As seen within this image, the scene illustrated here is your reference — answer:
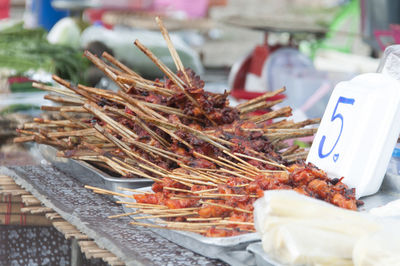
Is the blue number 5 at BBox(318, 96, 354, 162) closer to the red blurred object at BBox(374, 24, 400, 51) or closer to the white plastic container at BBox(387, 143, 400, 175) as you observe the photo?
the white plastic container at BBox(387, 143, 400, 175)

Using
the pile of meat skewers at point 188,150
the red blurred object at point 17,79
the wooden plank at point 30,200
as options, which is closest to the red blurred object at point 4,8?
the red blurred object at point 17,79

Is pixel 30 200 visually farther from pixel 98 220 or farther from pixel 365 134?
pixel 365 134

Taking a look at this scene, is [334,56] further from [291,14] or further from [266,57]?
[291,14]

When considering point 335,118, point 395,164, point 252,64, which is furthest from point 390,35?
point 335,118

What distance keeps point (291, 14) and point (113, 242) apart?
1503 cm

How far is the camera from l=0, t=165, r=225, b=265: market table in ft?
5.63

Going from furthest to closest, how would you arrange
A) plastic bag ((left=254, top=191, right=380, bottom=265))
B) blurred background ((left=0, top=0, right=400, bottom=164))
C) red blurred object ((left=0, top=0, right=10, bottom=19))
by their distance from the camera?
red blurred object ((left=0, top=0, right=10, bottom=19)) < blurred background ((left=0, top=0, right=400, bottom=164)) < plastic bag ((left=254, top=191, right=380, bottom=265))

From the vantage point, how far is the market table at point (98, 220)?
1716 millimetres

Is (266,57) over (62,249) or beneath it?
over

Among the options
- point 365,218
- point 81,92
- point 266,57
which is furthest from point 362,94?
point 266,57

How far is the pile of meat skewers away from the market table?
0.08m

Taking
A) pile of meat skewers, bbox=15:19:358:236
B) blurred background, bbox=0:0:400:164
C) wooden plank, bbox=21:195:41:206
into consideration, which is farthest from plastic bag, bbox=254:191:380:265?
blurred background, bbox=0:0:400:164

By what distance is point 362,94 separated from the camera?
6.58ft

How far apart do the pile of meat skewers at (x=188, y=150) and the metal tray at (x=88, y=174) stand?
5 centimetres
